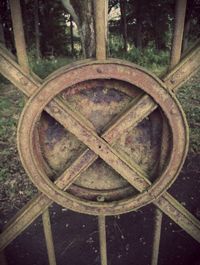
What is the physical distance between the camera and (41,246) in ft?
9.57

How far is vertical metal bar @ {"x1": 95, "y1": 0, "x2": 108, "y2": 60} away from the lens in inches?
50.9

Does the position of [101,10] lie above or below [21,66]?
above

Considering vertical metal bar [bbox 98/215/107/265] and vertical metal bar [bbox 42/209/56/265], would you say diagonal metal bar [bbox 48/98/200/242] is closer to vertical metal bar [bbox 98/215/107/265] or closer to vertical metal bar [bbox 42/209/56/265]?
vertical metal bar [bbox 98/215/107/265]

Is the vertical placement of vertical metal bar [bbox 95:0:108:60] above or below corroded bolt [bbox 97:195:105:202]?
above

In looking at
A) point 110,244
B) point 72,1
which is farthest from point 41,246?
point 72,1

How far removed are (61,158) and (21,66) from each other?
22.0 inches

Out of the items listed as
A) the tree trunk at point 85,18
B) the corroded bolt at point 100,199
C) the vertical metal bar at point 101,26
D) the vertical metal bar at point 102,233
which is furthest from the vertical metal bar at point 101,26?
the tree trunk at point 85,18

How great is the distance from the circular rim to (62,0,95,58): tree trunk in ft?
11.5

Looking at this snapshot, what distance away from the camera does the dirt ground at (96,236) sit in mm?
2732

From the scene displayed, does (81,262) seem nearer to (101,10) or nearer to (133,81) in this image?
(133,81)

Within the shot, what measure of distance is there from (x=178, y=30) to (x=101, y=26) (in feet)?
1.18

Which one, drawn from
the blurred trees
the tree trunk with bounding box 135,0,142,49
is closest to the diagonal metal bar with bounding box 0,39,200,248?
the blurred trees

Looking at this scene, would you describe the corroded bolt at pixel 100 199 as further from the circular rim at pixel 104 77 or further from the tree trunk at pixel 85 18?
the tree trunk at pixel 85 18

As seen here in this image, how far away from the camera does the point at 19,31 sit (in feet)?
4.45
